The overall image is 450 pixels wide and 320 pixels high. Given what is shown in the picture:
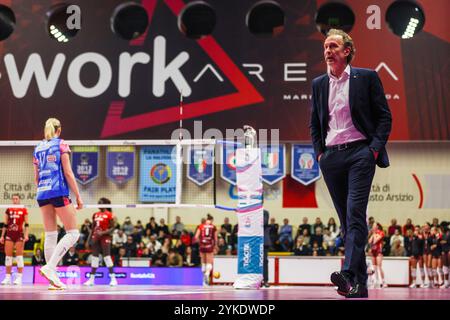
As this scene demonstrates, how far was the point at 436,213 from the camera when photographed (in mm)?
24031

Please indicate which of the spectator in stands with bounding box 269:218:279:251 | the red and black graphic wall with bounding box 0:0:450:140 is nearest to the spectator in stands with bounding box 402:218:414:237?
the red and black graphic wall with bounding box 0:0:450:140

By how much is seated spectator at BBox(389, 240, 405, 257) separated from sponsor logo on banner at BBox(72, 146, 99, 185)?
9886mm

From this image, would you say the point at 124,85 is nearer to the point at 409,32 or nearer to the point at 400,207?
the point at 409,32

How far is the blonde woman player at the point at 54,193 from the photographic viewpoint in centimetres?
869

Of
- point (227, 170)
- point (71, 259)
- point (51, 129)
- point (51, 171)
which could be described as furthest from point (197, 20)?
point (51, 171)

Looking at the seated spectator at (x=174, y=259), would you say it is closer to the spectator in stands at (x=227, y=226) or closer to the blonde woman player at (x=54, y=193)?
the spectator in stands at (x=227, y=226)

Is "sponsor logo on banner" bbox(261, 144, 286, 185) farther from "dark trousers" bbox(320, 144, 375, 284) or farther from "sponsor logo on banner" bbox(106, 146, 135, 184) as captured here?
"dark trousers" bbox(320, 144, 375, 284)

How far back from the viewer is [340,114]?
18.5 ft

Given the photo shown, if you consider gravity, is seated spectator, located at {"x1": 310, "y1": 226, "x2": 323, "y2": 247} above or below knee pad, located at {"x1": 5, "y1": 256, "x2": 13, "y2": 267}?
above

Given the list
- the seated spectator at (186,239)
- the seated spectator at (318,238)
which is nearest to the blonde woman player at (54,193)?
the seated spectator at (186,239)

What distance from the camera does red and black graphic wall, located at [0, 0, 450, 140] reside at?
20.6 metres

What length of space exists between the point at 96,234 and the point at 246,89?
6868 mm

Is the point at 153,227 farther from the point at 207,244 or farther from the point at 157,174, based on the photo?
the point at 207,244

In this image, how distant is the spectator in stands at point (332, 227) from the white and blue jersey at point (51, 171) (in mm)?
15540
